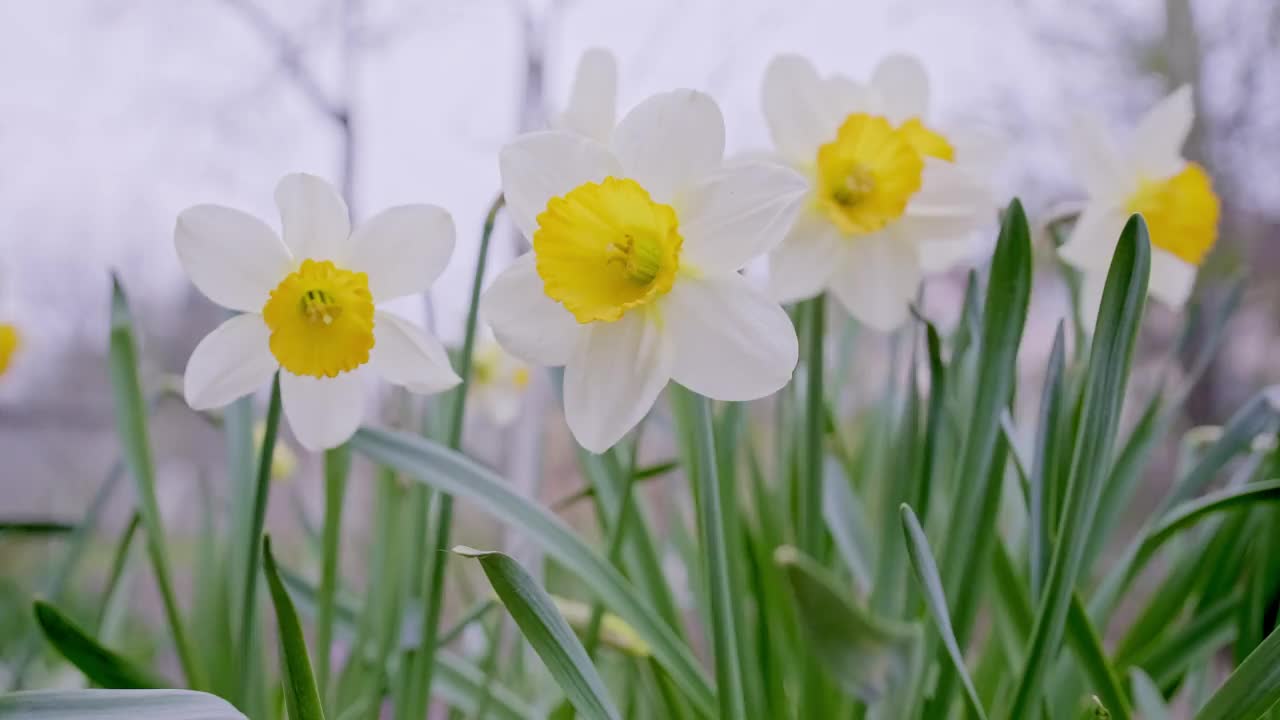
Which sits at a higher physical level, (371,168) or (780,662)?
(371,168)

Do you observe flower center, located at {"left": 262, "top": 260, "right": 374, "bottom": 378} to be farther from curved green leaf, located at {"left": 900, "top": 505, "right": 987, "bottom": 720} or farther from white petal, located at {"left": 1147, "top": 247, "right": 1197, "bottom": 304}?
white petal, located at {"left": 1147, "top": 247, "right": 1197, "bottom": 304}

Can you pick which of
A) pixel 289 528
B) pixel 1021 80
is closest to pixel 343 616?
pixel 289 528

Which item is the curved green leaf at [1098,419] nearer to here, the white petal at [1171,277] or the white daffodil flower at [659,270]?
the white daffodil flower at [659,270]

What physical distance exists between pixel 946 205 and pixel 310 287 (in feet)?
1.21

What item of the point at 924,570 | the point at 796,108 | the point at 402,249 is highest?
the point at 796,108

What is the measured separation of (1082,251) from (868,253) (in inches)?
6.1

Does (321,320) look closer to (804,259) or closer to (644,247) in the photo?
(644,247)

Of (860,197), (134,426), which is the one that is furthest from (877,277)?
(134,426)

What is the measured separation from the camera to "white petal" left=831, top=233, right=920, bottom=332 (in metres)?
0.51

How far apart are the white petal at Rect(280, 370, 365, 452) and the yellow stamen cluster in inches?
11.6

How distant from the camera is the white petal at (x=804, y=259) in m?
0.48

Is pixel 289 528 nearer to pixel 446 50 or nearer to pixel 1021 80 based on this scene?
pixel 446 50

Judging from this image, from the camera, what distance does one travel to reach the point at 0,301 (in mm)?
1207

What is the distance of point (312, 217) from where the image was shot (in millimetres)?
422
